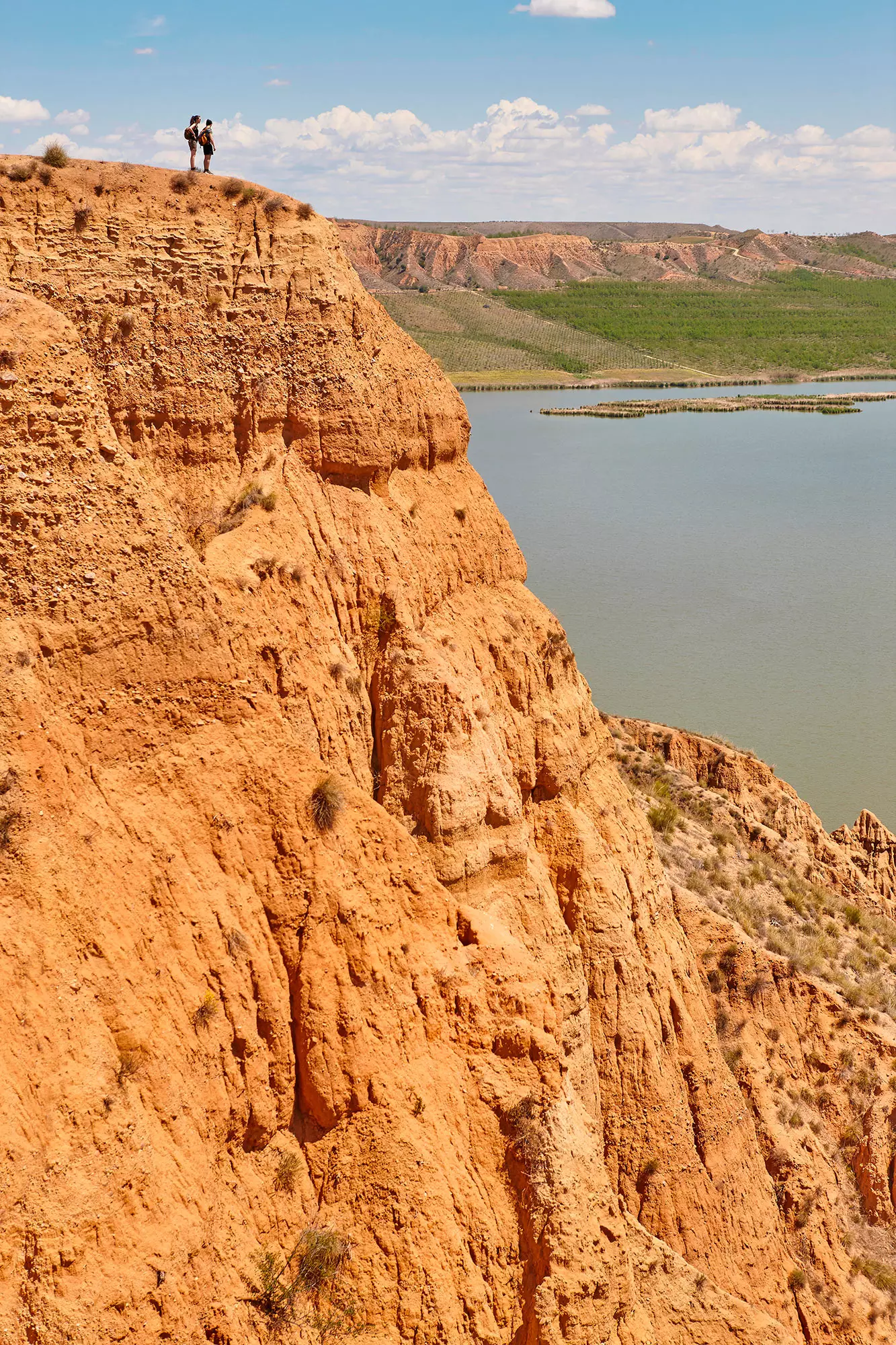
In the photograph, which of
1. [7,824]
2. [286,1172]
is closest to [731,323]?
[286,1172]

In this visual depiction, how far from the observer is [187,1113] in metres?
9.45

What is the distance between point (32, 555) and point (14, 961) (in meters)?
3.20

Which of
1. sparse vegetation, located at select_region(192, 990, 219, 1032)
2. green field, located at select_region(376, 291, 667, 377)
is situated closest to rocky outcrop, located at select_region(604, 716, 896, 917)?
sparse vegetation, located at select_region(192, 990, 219, 1032)

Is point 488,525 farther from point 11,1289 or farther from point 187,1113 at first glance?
point 11,1289

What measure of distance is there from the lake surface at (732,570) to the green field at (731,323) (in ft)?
134

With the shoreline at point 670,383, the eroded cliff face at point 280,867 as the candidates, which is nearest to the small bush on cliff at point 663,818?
the eroded cliff face at point 280,867

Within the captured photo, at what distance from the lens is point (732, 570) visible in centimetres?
6700

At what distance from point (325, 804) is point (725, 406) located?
126 meters

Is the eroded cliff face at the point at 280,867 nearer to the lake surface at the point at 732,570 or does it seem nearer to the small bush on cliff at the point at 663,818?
the small bush on cliff at the point at 663,818

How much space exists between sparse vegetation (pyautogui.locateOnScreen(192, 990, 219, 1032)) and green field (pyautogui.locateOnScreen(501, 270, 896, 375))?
15517cm

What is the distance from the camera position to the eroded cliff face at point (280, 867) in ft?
29.5

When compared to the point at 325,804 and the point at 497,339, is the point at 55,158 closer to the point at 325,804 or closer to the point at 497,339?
the point at 325,804

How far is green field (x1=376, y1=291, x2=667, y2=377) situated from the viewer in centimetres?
14512

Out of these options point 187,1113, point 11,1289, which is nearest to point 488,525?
point 187,1113
